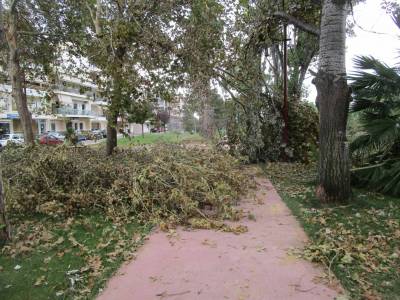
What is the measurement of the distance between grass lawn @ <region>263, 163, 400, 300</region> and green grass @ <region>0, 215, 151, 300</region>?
7.22 feet

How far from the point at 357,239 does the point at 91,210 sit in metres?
3.98

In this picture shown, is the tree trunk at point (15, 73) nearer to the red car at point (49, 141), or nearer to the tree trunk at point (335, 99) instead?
the red car at point (49, 141)

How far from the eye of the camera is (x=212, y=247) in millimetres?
4230

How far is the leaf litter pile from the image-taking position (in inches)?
146

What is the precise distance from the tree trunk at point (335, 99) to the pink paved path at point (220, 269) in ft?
4.35

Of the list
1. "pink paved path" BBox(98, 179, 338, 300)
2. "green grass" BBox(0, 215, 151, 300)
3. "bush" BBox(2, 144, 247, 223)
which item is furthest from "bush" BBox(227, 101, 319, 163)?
"green grass" BBox(0, 215, 151, 300)

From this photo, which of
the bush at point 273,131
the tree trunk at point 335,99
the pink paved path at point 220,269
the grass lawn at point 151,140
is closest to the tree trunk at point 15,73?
the grass lawn at point 151,140

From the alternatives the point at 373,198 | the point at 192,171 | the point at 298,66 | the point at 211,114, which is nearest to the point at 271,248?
the point at 192,171

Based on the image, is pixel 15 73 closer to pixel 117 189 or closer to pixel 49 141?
pixel 49 141

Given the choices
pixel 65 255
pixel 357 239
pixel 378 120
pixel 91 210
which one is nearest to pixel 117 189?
pixel 91 210

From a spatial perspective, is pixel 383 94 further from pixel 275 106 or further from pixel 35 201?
pixel 35 201

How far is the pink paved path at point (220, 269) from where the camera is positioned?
3.12 metres

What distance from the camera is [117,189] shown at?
5.88 m

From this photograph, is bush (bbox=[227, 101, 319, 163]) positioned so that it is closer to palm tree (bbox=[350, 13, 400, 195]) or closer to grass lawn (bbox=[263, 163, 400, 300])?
palm tree (bbox=[350, 13, 400, 195])
